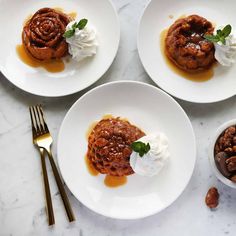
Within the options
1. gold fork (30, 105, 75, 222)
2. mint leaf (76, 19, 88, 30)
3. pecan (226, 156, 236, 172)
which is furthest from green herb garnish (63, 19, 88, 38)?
pecan (226, 156, 236, 172)

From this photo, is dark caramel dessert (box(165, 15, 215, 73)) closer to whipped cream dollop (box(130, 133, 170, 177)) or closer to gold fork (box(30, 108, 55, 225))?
whipped cream dollop (box(130, 133, 170, 177))

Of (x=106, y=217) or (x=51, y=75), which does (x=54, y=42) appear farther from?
(x=106, y=217)

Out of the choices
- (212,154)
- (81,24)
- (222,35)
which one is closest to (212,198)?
(212,154)

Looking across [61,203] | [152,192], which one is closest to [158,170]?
[152,192]

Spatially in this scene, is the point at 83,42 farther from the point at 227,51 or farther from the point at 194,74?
the point at 227,51

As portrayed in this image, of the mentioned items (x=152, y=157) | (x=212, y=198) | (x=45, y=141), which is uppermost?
(x=45, y=141)
